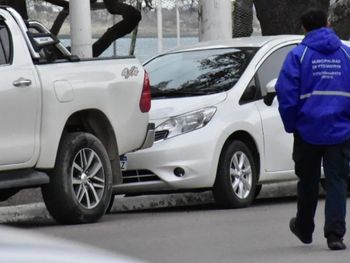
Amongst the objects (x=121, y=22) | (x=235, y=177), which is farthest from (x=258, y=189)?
(x=121, y=22)

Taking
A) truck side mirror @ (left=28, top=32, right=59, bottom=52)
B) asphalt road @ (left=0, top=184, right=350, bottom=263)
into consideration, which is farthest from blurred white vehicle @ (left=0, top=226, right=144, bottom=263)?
truck side mirror @ (left=28, top=32, right=59, bottom=52)

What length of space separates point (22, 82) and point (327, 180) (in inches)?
109

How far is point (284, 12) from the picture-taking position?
665 inches

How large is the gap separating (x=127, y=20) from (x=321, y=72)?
42.3ft

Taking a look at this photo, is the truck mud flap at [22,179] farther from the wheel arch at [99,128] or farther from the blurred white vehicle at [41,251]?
the blurred white vehicle at [41,251]

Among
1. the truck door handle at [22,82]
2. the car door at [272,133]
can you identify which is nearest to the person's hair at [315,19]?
the truck door handle at [22,82]

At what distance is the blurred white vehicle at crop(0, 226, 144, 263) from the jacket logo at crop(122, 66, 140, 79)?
22.3 ft

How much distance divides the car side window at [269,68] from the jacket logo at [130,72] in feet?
5.44

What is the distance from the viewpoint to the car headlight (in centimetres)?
1025

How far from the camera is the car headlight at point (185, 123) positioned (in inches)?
404

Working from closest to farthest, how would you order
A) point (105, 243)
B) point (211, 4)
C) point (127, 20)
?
1. point (105, 243)
2. point (211, 4)
3. point (127, 20)

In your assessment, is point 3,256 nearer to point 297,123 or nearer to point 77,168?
point 297,123

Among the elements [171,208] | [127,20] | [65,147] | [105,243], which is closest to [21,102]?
[65,147]

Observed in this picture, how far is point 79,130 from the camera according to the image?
9586 millimetres
